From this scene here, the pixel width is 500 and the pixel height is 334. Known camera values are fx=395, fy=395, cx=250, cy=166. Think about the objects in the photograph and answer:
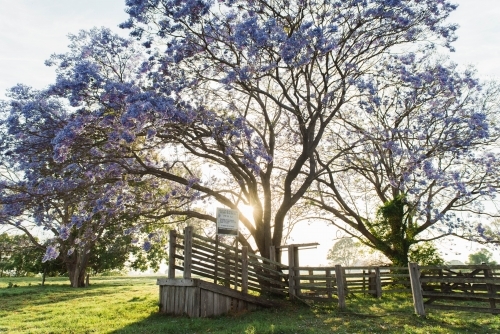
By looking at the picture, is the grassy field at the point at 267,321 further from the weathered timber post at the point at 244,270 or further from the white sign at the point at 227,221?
the white sign at the point at 227,221

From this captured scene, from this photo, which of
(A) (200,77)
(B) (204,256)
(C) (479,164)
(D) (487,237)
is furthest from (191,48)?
(D) (487,237)

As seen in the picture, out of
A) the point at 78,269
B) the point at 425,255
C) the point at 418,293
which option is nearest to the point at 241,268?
the point at 418,293

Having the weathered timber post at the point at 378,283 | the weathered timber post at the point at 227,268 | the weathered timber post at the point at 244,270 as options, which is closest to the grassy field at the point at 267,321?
the weathered timber post at the point at 244,270

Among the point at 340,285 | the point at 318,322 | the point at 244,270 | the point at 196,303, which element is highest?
the point at 244,270

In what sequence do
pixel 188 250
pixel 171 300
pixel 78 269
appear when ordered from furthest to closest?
pixel 78 269, pixel 171 300, pixel 188 250

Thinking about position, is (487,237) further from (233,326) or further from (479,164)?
(233,326)

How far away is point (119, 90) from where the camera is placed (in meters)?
11.2

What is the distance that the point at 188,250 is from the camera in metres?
11.4

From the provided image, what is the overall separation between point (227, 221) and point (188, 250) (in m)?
1.42

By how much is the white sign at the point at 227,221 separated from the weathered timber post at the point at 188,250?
0.85 meters

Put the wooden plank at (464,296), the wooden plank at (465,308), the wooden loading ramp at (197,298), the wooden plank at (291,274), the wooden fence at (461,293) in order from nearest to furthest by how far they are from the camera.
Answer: the wooden plank at (465,308) → the wooden fence at (461,293) → the wooden plank at (464,296) → the wooden loading ramp at (197,298) → the wooden plank at (291,274)

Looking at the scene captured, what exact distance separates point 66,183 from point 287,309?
8.13 metres

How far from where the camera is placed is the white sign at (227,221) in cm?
1168

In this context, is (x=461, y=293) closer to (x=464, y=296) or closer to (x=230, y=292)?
(x=464, y=296)
